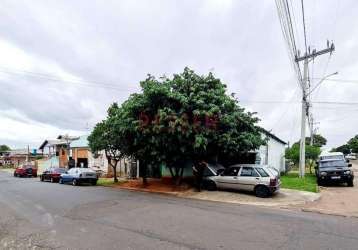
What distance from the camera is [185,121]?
598 inches

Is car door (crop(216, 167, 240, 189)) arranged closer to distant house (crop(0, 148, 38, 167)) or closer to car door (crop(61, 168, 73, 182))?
car door (crop(61, 168, 73, 182))

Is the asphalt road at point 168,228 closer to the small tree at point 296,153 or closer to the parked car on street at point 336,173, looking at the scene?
the parked car on street at point 336,173

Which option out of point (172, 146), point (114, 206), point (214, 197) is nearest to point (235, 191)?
point (214, 197)

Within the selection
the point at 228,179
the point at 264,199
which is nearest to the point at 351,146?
the point at 228,179

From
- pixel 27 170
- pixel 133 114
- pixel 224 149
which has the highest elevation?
pixel 133 114

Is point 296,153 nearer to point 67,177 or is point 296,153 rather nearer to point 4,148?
point 67,177

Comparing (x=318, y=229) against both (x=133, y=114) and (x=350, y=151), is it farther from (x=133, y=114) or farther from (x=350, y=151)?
(x=350, y=151)

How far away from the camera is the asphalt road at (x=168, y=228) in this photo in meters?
6.83

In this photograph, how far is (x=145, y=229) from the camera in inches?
320

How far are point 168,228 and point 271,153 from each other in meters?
20.2

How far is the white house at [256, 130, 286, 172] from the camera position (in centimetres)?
2338

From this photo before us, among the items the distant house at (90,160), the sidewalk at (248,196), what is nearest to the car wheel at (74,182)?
the distant house at (90,160)

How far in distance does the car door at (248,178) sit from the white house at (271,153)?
252 inches

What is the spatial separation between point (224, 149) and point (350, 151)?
85.7m
